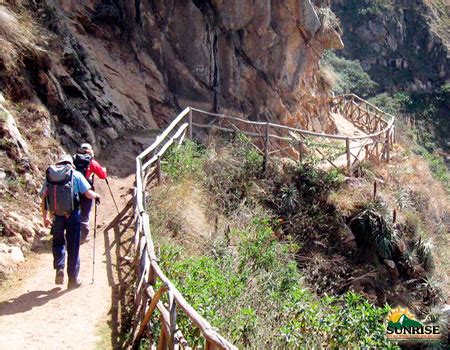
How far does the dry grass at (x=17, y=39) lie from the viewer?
9.28 m

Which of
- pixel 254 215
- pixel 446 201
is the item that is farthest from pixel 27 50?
pixel 446 201

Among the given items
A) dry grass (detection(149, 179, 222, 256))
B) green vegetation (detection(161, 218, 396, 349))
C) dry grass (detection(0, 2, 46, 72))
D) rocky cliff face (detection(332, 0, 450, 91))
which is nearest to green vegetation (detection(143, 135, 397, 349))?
green vegetation (detection(161, 218, 396, 349))

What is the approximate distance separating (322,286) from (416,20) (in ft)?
136

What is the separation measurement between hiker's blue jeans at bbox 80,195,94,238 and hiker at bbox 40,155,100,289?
3.94 ft

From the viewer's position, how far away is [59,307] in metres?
5.75

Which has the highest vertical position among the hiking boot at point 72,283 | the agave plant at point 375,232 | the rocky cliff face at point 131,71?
the rocky cliff face at point 131,71

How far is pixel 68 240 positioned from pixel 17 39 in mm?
5304

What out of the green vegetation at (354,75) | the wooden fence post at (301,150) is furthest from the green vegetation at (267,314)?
the green vegetation at (354,75)

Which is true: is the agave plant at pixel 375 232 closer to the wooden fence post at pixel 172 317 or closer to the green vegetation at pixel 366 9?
the wooden fence post at pixel 172 317

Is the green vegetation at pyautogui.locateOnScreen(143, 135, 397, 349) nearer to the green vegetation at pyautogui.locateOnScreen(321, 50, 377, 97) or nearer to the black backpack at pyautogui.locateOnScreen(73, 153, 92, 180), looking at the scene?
the black backpack at pyautogui.locateOnScreen(73, 153, 92, 180)

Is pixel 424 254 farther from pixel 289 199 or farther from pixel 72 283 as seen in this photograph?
pixel 72 283

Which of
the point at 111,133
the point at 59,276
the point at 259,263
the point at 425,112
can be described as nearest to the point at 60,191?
the point at 59,276

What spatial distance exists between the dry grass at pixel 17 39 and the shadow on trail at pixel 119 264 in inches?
139

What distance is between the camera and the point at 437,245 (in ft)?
43.8
